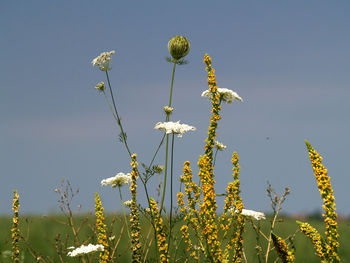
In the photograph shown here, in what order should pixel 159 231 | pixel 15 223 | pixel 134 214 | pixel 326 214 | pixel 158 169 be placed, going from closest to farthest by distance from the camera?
pixel 326 214
pixel 134 214
pixel 159 231
pixel 15 223
pixel 158 169

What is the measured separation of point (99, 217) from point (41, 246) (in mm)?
6292

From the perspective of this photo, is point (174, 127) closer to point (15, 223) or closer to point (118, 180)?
point (118, 180)

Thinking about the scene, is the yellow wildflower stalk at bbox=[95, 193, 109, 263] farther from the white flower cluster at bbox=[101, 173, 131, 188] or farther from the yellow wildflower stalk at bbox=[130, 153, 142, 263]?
the yellow wildflower stalk at bbox=[130, 153, 142, 263]

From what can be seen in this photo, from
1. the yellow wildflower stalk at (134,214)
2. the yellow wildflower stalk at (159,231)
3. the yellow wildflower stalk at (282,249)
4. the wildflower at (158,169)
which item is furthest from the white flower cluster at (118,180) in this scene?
the yellow wildflower stalk at (282,249)

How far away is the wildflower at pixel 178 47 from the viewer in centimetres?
498

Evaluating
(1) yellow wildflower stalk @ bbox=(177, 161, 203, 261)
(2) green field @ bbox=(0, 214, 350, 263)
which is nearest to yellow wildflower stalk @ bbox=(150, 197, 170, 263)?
(1) yellow wildflower stalk @ bbox=(177, 161, 203, 261)

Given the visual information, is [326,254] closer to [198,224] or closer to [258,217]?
[258,217]

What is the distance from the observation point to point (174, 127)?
4402 millimetres

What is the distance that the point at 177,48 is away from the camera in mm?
4984

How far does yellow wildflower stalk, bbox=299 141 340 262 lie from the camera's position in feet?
12.3

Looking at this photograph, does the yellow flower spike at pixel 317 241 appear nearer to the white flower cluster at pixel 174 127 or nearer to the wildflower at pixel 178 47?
the white flower cluster at pixel 174 127

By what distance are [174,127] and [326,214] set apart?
1.78m

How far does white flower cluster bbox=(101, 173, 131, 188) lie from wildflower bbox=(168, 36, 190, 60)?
5.34ft

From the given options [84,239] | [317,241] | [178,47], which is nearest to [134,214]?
[317,241]
